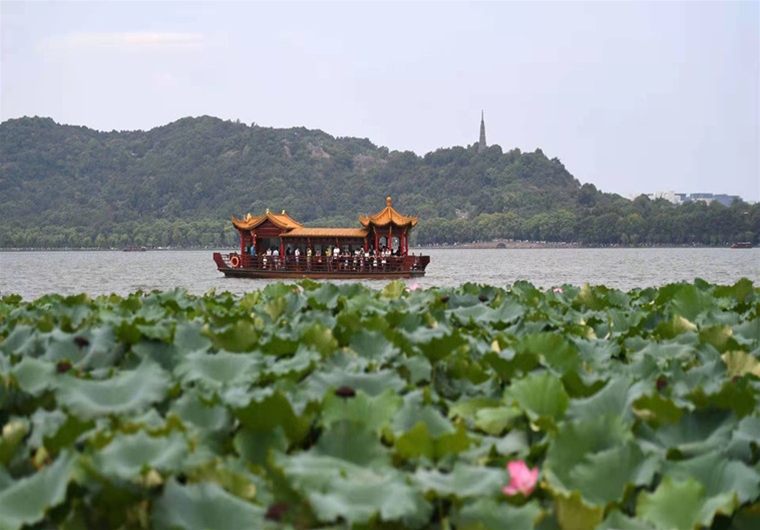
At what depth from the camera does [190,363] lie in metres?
3.42

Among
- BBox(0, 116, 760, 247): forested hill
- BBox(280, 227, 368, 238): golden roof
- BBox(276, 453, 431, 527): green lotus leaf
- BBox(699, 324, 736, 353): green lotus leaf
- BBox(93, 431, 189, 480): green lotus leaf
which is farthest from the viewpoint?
BBox(0, 116, 760, 247): forested hill

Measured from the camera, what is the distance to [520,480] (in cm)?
242

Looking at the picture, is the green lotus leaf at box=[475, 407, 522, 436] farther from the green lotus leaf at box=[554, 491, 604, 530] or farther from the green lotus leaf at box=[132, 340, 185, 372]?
the green lotus leaf at box=[132, 340, 185, 372]

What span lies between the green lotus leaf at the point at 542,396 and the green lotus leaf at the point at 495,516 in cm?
68

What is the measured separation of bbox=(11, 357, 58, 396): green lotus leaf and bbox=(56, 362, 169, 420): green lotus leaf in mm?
72

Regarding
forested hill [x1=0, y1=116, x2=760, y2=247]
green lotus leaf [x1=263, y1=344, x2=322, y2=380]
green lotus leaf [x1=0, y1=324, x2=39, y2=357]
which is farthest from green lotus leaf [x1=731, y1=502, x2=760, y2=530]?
forested hill [x1=0, y1=116, x2=760, y2=247]

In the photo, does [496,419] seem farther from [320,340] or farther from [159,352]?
[159,352]

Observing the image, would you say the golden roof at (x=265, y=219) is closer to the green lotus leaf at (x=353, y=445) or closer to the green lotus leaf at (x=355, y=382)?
the green lotus leaf at (x=355, y=382)

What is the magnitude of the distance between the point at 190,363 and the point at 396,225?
37.9 m

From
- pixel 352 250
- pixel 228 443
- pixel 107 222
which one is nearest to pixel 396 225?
pixel 352 250

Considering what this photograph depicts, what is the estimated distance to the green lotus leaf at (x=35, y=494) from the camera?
2166 millimetres

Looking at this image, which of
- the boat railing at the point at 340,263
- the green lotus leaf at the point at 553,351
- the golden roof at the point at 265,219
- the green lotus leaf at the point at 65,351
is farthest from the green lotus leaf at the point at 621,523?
the golden roof at the point at 265,219

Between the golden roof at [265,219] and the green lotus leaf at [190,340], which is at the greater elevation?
A: the golden roof at [265,219]

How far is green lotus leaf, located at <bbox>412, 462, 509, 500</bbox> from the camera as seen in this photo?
7.46 feet
